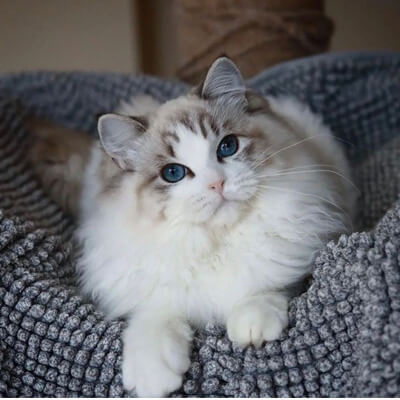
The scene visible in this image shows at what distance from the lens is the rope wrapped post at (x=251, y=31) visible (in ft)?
6.72

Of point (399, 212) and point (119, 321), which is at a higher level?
point (399, 212)

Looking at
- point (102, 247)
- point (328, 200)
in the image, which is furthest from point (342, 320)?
point (102, 247)

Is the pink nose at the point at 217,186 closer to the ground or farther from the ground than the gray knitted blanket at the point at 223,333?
farther from the ground

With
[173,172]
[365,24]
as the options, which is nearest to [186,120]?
[173,172]

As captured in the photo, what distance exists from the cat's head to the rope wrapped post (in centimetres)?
70

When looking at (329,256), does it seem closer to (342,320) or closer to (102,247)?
(342,320)

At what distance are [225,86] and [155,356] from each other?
66cm

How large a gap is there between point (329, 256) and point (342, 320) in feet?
0.44

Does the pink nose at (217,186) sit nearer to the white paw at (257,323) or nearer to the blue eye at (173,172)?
the blue eye at (173,172)

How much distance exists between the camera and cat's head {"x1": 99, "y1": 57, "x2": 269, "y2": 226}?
1209 mm

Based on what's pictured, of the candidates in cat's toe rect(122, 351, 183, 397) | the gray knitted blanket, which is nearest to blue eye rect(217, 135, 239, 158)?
the gray knitted blanket

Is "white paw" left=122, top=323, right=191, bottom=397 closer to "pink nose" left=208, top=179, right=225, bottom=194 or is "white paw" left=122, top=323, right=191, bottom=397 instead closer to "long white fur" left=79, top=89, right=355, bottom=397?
"long white fur" left=79, top=89, right=355, bottom=397

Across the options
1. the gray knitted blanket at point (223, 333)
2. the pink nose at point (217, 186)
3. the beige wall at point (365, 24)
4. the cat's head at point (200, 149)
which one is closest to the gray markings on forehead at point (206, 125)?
the cat's head at point (200, 149)

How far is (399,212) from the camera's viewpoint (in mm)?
1118
